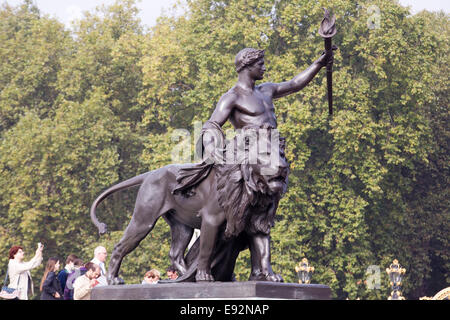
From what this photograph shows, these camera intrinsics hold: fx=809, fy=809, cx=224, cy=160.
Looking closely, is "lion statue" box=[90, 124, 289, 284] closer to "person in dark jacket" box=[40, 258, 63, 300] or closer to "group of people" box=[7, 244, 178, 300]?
"group of people" box=[7, 244, 178, 300]

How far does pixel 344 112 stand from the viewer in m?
26.4

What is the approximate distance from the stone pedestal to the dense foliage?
17.2 meters

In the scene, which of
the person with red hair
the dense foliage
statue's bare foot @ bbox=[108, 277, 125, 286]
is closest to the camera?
statue's bare foot @ bbox=[108, 277, 125, 286]

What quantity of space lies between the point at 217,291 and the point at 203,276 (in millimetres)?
508

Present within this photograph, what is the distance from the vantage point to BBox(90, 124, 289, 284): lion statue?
7605mm

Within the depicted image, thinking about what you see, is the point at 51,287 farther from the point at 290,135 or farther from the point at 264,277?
the point at 290,135

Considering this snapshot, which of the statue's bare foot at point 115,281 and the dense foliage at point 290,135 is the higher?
the dense foliage at point 290,135

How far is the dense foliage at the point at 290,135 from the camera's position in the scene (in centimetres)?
2648

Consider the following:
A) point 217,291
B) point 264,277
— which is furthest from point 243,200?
point 217,291

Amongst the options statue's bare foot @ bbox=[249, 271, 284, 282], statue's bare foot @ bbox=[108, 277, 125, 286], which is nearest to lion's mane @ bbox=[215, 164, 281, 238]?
statue's bare foot @ bbox=[249, 271, 284, 282]

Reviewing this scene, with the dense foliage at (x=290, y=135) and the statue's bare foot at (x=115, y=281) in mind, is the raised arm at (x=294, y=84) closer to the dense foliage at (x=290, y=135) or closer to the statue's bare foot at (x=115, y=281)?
the statue's bare foot at (x=115, y=281)

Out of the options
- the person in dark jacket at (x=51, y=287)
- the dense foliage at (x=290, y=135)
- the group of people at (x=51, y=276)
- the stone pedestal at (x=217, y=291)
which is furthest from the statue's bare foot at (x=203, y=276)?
the dense foliage at (x=290, y=135)

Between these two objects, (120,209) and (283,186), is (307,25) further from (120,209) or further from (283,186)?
(283,186)

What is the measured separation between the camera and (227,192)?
7.66 meters
